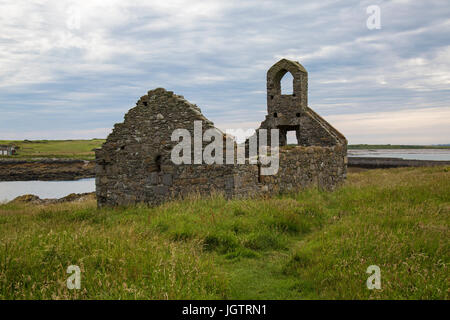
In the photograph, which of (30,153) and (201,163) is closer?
(201,163)

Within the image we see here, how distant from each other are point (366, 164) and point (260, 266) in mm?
36840

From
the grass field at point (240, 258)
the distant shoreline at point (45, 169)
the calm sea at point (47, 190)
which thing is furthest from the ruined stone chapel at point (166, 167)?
the distant shoreline at point (45, 169)

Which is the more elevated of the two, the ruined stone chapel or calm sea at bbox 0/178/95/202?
the ruined stone chapel

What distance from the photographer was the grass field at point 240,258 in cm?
378

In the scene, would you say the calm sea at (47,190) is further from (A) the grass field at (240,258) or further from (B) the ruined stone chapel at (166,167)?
(A) the grass field at (240,258)

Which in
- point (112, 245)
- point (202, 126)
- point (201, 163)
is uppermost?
point (202, 126)

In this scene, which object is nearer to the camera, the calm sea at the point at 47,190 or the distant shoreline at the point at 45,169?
the calm sea at the point at 47,190

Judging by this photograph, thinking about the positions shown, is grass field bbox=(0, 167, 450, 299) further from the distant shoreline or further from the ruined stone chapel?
the distant shoreline

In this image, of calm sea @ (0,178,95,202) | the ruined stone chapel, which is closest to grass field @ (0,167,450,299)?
the ruined stone chapel

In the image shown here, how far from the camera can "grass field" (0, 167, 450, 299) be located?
12.4 feet

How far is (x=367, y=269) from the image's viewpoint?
14.1 feet

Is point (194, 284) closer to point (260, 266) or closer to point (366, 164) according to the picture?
point (260, 266)

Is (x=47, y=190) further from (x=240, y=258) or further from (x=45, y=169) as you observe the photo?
(x=240, y=258)
